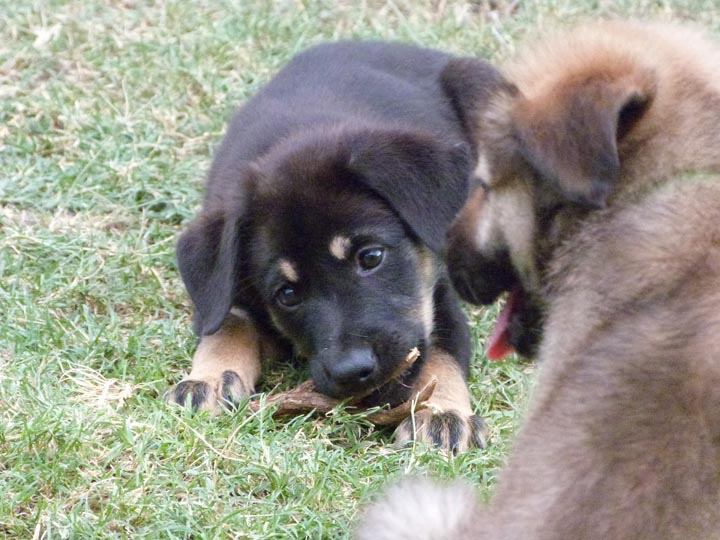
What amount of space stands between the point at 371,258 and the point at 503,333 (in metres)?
1.01

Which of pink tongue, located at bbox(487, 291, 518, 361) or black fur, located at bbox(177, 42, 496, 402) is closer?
pink tongue, located at bbox(487, 291, 518, 361)

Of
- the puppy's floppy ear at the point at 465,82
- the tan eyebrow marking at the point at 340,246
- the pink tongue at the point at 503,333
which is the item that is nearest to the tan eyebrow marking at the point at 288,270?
the tan eyebrow marking at the point at 340,246

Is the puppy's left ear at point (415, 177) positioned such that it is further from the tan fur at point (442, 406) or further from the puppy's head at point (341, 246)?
the tan fur at point (442, 406)

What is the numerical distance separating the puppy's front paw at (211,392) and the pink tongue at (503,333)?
1.10 metres

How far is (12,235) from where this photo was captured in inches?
225

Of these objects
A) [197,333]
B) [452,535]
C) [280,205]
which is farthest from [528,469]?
[197,333]

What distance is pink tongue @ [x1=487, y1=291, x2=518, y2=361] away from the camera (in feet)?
11.6

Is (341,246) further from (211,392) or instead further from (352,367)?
(211,392)

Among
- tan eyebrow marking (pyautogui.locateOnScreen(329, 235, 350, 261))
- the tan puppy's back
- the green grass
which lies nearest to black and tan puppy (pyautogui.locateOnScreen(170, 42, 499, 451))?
tan eyebrow marking (pyautogui.locateOnScreen(329, 235, 350, 261))

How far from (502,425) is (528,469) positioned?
1.74 m

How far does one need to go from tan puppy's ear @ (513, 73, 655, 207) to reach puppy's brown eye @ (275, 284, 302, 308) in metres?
1.83

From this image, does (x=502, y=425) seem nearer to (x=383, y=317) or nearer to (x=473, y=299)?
(x=383, y=317)

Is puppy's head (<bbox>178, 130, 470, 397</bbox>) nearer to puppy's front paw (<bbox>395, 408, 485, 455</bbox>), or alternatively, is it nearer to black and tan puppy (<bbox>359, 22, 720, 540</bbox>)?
puppy's front paw (<bbox>395, 408, 485, 455</bbox>)

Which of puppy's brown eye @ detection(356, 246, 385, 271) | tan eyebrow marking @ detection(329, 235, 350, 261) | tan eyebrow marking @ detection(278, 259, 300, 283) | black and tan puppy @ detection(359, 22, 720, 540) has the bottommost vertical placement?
tan eyebrow marking @ detection(278, 259, 300, 283)
